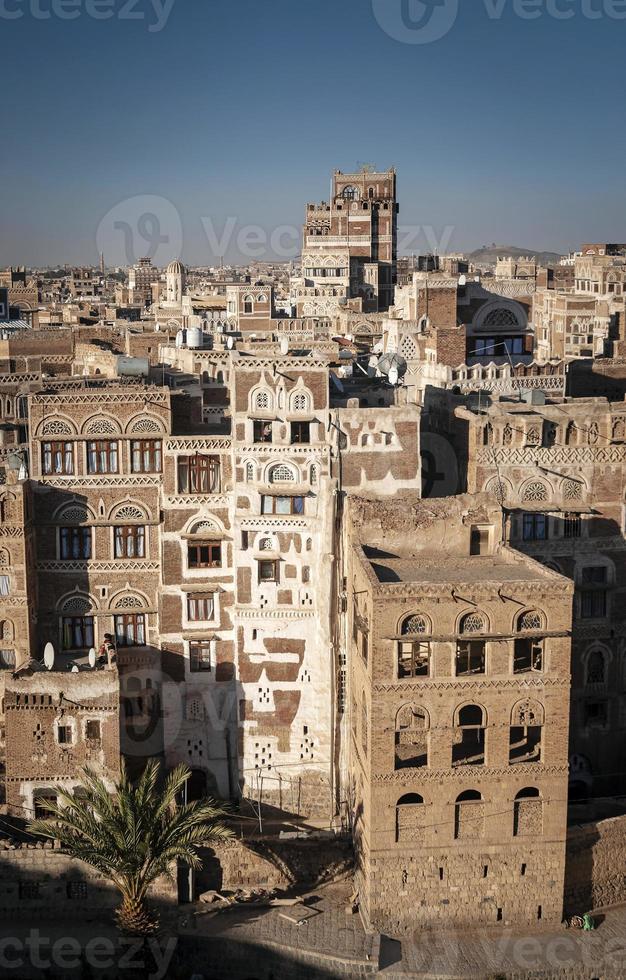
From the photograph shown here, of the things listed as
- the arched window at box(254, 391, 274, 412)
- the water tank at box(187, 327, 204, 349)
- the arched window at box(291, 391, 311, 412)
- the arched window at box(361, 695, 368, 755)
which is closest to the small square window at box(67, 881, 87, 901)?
the arched window at box(361, 695, 368, 755)

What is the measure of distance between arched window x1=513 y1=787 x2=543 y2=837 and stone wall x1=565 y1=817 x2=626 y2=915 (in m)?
1.39

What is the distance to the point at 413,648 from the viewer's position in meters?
29.2

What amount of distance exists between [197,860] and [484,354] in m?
33.2

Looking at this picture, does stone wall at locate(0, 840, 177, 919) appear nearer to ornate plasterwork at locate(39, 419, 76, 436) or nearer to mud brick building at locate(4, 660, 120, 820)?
mud brick building at locate(4, 660, 120, 820)

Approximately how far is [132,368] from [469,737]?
52.7 ft

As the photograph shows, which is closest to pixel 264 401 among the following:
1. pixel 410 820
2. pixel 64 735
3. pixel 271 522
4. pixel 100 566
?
pixel 271 522

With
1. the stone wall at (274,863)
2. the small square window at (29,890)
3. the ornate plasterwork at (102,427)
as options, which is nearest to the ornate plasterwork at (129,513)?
the ornate plasterwork at (102,427)

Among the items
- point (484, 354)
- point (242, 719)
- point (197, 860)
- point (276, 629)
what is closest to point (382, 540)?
point (276, 629)

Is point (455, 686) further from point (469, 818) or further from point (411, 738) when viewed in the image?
point (469, 818)

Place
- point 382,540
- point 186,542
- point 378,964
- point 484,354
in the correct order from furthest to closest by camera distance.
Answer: point 484,354 → point 186,542 → point 382,540 → point 378,964

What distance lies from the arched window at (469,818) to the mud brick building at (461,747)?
0.02m

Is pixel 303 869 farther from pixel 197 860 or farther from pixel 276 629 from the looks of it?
pixel 276 629

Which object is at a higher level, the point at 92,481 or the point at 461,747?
the point at 92,481

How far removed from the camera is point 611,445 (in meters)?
35.4
